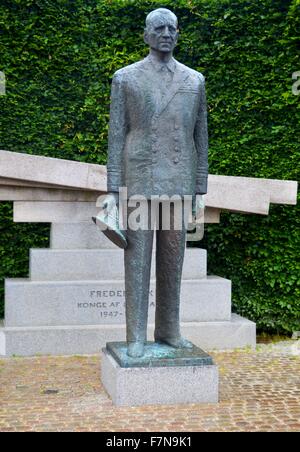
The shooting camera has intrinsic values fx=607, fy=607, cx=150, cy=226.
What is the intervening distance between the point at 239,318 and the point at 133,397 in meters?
2.93

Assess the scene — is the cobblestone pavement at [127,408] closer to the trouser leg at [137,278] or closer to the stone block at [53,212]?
the trouser leg at [137,278]

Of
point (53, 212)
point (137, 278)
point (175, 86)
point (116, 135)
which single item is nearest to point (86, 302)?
point (53, 212)

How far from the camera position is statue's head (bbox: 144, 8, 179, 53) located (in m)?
4.67

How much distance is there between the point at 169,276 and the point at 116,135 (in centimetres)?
123

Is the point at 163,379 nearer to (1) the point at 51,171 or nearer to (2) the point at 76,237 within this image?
(2) the point at 76,237

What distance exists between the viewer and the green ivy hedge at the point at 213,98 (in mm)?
7871

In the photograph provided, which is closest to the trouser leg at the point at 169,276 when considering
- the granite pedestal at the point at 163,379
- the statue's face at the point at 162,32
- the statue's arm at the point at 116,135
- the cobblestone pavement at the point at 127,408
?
the granite pedestal at the point at 163,379

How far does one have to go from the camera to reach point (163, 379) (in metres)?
4.79

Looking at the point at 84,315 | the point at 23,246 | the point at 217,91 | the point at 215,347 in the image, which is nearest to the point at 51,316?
the point at 84,315

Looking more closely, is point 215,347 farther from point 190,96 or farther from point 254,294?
point 190,96

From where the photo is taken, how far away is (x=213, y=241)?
8156 mm

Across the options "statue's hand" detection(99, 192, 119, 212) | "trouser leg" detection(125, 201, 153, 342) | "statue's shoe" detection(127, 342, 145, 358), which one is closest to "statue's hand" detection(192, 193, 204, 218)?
"trouser leg" detection(125, 201, 153, 342)

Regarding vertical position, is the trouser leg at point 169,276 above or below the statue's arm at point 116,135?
below

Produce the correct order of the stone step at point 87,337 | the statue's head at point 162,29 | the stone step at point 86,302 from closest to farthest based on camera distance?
the statue's head at point 162,29
the stone step at point 87,337
the stone step at point 86,302
